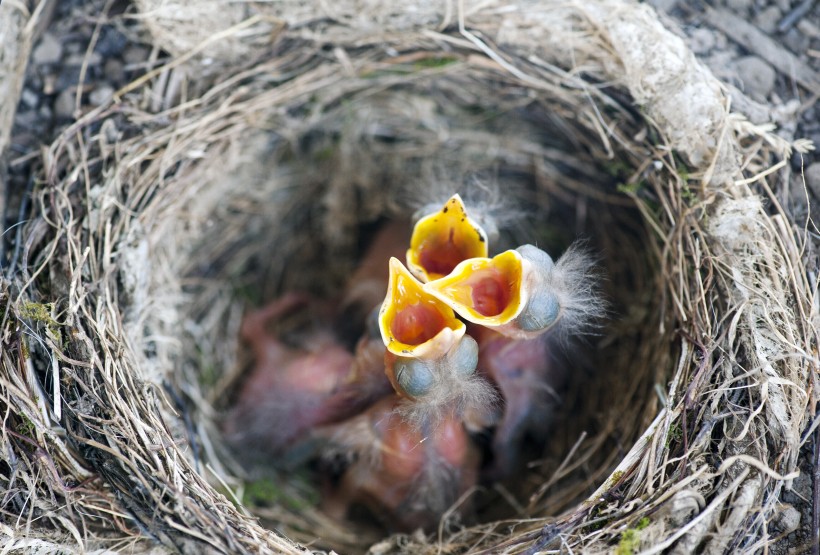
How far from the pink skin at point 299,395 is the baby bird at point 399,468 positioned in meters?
0.05

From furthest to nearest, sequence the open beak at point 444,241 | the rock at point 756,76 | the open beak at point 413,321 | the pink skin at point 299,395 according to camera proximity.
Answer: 1. the pink skin at point 299,395
2. the rock at point 756,76
3. the open beak at point 444,241
4. the open beak at point 413,321

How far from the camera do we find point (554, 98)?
67.9 inches

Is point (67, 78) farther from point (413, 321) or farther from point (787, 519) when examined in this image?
point (787, 519)

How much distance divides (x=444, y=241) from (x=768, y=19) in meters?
1.00

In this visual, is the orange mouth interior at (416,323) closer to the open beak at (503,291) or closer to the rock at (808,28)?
the open beak at (503,291)

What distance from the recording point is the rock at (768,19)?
1641mm

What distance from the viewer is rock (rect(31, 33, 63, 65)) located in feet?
5.32

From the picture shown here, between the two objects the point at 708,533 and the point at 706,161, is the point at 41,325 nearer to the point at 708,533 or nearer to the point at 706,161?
the point at 708,533

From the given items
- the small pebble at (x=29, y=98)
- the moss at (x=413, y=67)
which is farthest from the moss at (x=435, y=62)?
the small pebble at (x=29, y=98)

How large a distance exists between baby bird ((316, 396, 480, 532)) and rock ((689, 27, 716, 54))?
1.07 meters

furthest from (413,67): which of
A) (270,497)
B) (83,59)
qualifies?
(270,497)

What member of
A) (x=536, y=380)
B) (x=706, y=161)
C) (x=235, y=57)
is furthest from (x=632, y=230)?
(x=235, y=57)

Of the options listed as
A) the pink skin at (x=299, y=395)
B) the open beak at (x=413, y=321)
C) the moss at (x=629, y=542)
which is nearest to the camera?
the moss at (x=629, y=542)

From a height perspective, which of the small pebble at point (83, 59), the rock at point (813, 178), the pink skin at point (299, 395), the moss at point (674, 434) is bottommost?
the pink skin at point (299, 395)
